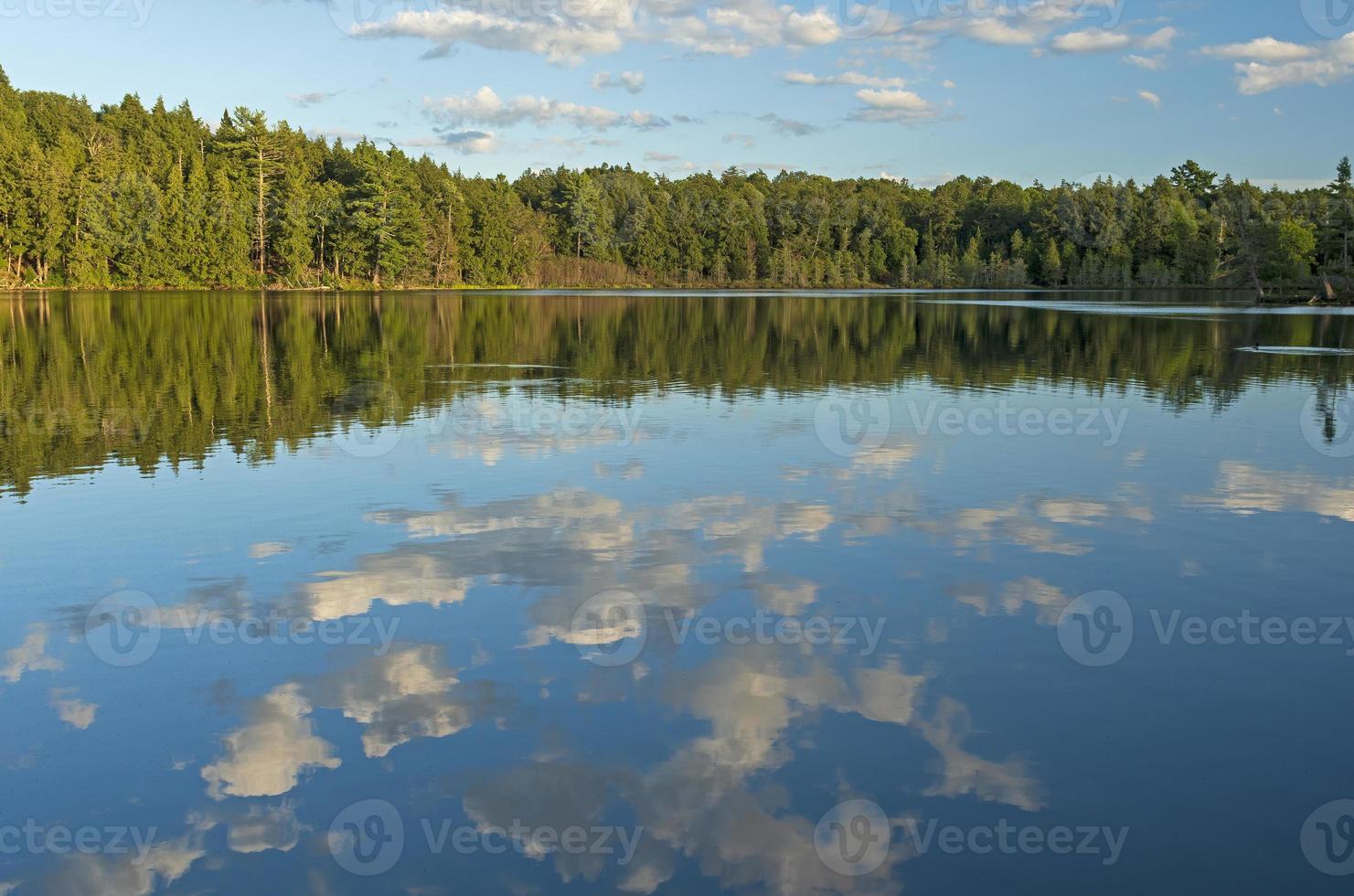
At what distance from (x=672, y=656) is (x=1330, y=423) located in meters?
22.0

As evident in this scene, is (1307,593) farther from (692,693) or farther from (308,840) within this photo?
(308,840)

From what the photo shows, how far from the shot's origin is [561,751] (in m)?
7.98

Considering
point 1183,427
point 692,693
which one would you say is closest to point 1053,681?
point 692,693

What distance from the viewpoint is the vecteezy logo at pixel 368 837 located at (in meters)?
6.66

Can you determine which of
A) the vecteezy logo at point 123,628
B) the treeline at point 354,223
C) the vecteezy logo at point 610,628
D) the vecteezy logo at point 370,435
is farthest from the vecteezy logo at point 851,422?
the treeline at point 354,223

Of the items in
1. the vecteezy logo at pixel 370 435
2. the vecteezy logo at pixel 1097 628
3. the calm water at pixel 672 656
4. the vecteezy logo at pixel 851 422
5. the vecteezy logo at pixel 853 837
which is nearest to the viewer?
the vecteezy logo at pixel 853 837

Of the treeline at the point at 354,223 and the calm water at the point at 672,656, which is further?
the treeline at the point at 354,223

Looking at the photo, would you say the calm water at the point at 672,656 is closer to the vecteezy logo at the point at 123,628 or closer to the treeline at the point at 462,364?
the vecteezy logo at the point at 123,628

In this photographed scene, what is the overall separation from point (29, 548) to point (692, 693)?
9.75m

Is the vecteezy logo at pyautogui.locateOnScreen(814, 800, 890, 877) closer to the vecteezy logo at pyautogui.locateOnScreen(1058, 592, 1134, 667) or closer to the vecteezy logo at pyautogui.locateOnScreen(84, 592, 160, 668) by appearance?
the vecteezy logo at pyautogui.locateOnScreen(1058, 592, 1134, 667)

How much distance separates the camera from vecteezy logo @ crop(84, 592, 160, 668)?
991 centimetres

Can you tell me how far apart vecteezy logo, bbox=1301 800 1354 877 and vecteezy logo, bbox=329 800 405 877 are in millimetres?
6095

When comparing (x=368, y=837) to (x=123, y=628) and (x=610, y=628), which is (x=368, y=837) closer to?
(x=610, y=628)

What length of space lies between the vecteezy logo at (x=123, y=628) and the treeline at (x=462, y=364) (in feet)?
23.7
